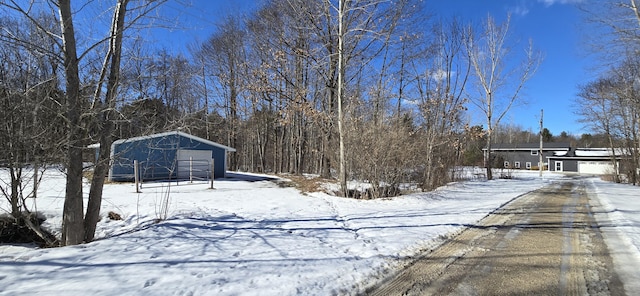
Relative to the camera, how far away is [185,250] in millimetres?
4379

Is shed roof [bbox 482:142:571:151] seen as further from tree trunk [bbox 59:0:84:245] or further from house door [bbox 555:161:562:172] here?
tree trunk [bbox 59:0:84:245]

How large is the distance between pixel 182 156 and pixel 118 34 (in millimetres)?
15737

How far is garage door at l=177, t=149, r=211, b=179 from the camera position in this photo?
19641 mm

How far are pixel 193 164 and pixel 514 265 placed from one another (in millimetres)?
19029

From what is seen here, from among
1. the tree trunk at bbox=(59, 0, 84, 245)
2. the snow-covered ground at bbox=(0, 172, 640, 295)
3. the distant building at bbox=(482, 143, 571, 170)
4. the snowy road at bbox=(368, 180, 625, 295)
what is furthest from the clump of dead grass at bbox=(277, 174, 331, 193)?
the distant building at bbox=(482, 143, 571, 170)

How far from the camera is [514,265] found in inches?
158

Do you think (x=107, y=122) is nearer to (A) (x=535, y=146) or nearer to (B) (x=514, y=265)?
(B) (x=514, y=265)

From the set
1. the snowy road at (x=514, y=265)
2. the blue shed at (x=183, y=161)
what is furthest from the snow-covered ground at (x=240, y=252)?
the blue shed at (x=183, y=161)

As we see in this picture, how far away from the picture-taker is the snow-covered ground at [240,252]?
3.17 m

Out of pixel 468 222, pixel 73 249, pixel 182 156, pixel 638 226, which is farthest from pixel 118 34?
pixel 182 156

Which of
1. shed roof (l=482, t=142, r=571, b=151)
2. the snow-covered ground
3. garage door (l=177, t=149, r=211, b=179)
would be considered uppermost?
shed roof (l=482, t=142, r=571, b=151)

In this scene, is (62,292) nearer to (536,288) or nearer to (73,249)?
(73,249)

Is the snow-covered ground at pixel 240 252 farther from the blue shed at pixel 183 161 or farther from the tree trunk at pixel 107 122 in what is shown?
the blue shed at pixel 183 161

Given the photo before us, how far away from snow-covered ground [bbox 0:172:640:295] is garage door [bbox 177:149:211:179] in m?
11.6
